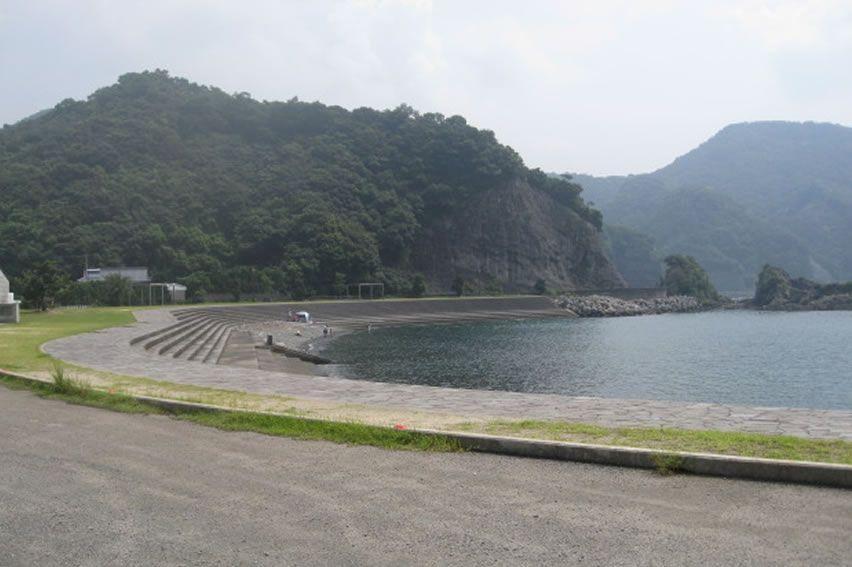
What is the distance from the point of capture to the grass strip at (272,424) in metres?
7.10

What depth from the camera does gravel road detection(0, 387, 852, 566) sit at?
4.18m

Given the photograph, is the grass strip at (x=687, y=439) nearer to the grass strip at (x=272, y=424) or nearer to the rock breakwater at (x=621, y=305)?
the grass strip at (x=272, y=424)

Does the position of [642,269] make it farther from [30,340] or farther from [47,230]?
[30,340]

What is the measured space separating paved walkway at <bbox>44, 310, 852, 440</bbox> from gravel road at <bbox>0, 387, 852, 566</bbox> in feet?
8.70

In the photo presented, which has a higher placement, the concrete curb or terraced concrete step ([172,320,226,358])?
the concrete curb

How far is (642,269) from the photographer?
154125 mm

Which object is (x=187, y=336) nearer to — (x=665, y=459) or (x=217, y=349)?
(x=217, y=349)

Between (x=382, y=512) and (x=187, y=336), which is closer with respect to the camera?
(x=382, y=512)

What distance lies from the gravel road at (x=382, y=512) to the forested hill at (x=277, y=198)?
67014mm

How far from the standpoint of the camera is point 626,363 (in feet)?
106

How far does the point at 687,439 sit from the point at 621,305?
88.9 meters

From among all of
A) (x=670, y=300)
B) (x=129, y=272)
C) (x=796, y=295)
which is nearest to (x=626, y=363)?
(x=129, y=272)

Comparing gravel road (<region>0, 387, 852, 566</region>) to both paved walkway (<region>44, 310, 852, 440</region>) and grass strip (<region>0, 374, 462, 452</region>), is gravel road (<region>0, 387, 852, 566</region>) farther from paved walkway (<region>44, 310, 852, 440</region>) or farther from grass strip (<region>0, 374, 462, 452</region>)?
paved walkway (<region>44, 310, 852, 440</region>)

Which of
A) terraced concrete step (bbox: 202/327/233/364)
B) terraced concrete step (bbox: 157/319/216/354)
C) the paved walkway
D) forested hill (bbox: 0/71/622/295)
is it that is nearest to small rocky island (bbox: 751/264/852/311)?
forested hill (bbox: 0/71/622/295)
